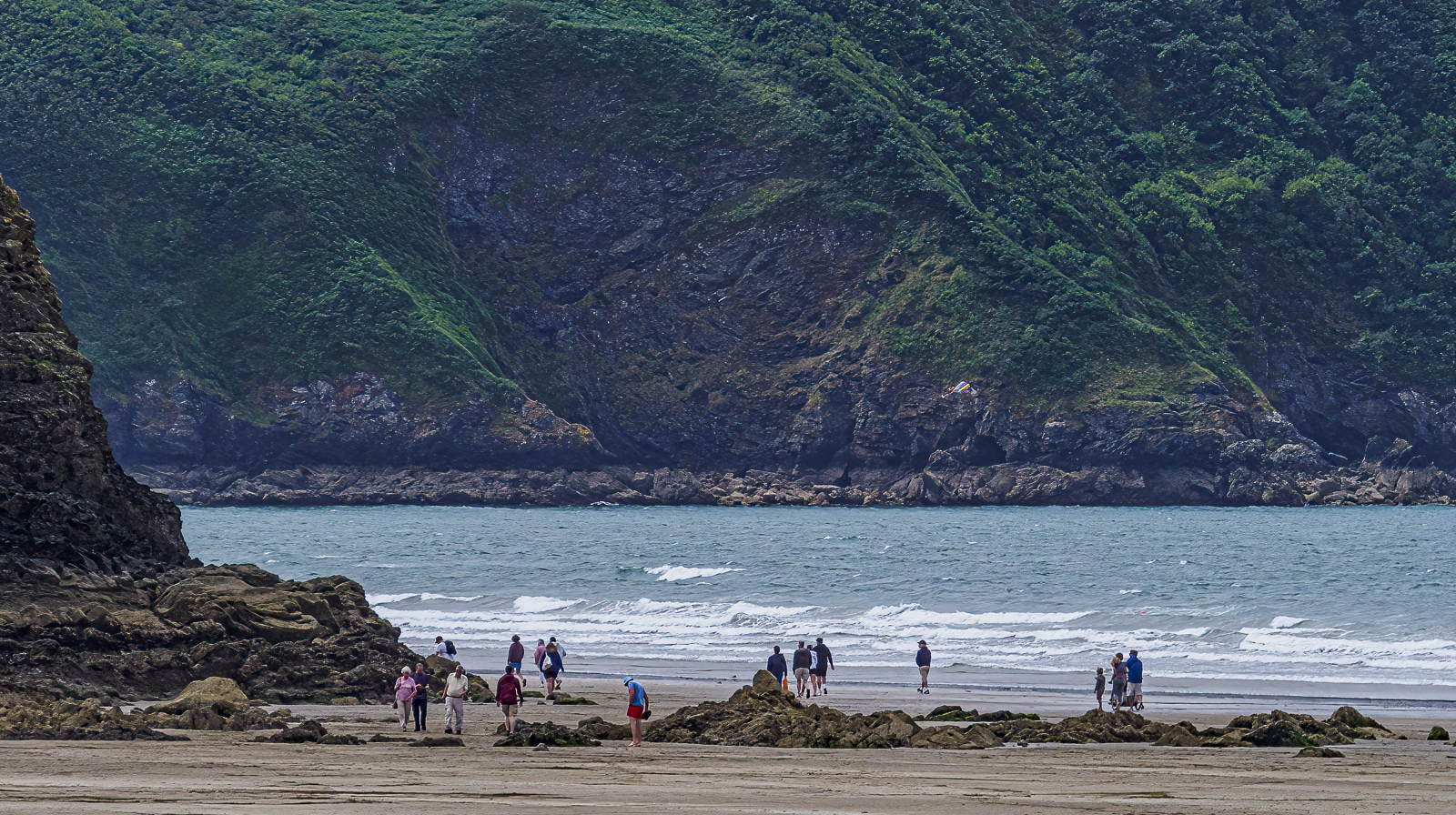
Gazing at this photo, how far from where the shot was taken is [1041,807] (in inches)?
540

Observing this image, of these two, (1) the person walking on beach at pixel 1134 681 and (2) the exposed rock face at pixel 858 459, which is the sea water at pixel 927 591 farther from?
(2) the exposed rock face at pixel 858 459

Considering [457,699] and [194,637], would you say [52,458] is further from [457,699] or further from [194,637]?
[457,699]

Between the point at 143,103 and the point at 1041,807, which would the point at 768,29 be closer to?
the point at 143,103

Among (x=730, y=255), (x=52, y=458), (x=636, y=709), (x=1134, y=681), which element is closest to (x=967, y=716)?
(x=1134, y=681)

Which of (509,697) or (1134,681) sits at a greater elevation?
(1134,681)

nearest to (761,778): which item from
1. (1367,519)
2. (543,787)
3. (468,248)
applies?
(543,787)

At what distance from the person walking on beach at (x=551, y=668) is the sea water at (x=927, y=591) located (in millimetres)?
4301

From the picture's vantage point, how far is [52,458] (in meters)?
26.0

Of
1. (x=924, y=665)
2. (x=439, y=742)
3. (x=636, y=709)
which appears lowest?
(x=439, y=742)

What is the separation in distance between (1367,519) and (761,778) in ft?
267

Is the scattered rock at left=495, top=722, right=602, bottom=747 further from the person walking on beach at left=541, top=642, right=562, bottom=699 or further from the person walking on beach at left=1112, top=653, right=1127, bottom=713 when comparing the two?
the person walking on beach at left=1112, top=653, right=1127, bottom=713

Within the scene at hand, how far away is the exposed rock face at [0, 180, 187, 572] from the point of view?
25281 millimetres

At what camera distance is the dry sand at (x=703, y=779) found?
13656mm

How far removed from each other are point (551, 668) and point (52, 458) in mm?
9233
